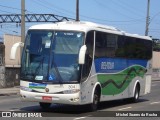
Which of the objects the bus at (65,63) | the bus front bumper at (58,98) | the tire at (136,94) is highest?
the bus at (65,63)

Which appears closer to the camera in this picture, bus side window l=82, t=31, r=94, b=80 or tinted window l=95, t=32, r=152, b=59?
bus side window l=82, t=31, r=94, b=80

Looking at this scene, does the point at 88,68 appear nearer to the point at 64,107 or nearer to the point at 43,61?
the point at 43,61

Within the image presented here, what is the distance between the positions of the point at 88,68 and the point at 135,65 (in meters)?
6.59

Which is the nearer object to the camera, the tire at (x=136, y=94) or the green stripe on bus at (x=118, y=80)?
the green stripe on bus at (x=118, y=80)

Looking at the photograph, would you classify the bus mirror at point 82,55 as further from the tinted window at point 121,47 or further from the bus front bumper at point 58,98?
the tinted window at point 121,47

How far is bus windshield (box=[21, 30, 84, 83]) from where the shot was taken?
1597 cm

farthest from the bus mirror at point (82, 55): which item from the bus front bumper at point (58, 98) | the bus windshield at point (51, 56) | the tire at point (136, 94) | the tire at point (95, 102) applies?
the tire at point (136, 94)

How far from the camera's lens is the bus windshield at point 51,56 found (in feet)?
52.4

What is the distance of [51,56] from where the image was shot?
16109 millimetres

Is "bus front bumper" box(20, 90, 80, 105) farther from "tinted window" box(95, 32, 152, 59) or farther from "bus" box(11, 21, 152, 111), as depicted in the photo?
"tinted window" box(95, 32, 152, 59)

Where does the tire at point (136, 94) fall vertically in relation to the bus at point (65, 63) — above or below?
below

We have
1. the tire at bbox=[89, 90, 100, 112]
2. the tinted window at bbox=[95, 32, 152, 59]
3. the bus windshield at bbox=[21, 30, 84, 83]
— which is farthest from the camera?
the tinted window at bbox=[95, 32, 152, 59]

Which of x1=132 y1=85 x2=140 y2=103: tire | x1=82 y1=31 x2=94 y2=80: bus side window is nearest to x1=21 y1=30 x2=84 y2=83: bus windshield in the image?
x1=82 y1=31 x2=94 y2=80: bus side window

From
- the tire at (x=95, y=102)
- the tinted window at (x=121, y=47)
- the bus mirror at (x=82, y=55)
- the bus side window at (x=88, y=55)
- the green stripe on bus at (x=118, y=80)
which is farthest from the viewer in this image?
the green stripe on bus at (x=118, y=80)
